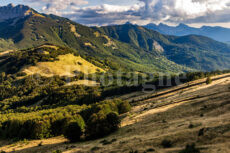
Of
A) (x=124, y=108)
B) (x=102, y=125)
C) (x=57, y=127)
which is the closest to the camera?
(x=102, y=125)

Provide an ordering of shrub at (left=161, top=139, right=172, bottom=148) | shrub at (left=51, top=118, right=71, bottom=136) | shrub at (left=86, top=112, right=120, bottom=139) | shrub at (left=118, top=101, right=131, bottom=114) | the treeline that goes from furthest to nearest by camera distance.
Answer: shrub at (left=118, top=101, right=131, bottom=114) < shrub at (left=51, top=118, right=71, bottom=136) < the treeline < shrub at (left=86, top=112, right=120, bottom=139) < shrub at (left=161, top=139, right=172, bottom=148)

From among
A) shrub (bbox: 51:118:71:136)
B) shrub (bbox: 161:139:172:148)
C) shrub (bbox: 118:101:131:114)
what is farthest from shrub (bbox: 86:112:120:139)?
shrub (bbox: 118:101:131:114)

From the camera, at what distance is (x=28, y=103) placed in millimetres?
187875

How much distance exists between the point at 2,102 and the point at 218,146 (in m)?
223

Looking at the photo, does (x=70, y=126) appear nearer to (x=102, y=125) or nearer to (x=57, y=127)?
(x=102, y=125)

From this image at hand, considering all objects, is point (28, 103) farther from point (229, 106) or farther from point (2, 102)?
point (229, 106)

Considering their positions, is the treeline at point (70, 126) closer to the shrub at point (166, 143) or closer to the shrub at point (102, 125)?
the shrub at point (102, 125)

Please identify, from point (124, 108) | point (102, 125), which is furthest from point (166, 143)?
point (124, 108)

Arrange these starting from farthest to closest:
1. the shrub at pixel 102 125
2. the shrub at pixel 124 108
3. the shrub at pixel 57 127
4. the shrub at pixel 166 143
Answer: the shrub at pixel 124 108
the shrub at pixel 57 127
the shrub at pixel 102 125
the shrub at pixel 166 143

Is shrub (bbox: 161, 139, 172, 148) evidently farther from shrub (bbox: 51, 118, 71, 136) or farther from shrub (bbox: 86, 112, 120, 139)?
shrub (bbox: 51, 118, 71, 136)

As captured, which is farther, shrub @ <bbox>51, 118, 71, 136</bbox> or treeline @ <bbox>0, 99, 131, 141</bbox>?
shrub @ <bbox>51, 118, 71, 136</bbox>

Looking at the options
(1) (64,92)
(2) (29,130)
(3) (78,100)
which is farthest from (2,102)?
(2) (29,130)

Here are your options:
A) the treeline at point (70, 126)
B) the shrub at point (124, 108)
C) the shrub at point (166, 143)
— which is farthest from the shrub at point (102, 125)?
the shrub at point (124, 108)

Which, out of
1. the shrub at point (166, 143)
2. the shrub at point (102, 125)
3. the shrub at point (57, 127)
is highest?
the shrub at point (166, 143)
